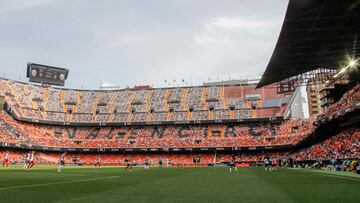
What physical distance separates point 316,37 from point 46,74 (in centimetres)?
6399

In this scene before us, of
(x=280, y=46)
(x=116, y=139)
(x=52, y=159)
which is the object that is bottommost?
(x=52, y=159)

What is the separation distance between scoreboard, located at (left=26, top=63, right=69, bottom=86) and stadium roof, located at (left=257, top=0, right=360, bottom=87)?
54794mm

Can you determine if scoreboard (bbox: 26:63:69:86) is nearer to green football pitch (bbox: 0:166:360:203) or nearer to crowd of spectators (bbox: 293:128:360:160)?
crowd of spectators (bbox: 293:128:360:160)

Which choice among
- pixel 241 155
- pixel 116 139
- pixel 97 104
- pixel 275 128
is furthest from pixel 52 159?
pixel 275 128

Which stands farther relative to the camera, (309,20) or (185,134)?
(185,134)

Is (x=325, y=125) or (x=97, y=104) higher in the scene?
(x=97, y=104)

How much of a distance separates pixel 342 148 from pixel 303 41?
18753 mm

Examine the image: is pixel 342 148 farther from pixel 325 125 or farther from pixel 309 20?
pixel 309 20

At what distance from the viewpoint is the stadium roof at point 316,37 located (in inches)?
747

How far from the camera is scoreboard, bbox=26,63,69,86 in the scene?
7074 cm

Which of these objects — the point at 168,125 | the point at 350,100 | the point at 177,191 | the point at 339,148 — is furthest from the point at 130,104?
the point at 177,191

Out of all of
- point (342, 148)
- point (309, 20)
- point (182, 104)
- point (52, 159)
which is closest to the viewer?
point (309, 20)

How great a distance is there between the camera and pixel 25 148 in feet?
192

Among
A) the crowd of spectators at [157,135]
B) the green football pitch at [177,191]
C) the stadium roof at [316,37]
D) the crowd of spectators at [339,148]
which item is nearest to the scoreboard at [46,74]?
the crowd of spectators at [157,135]
